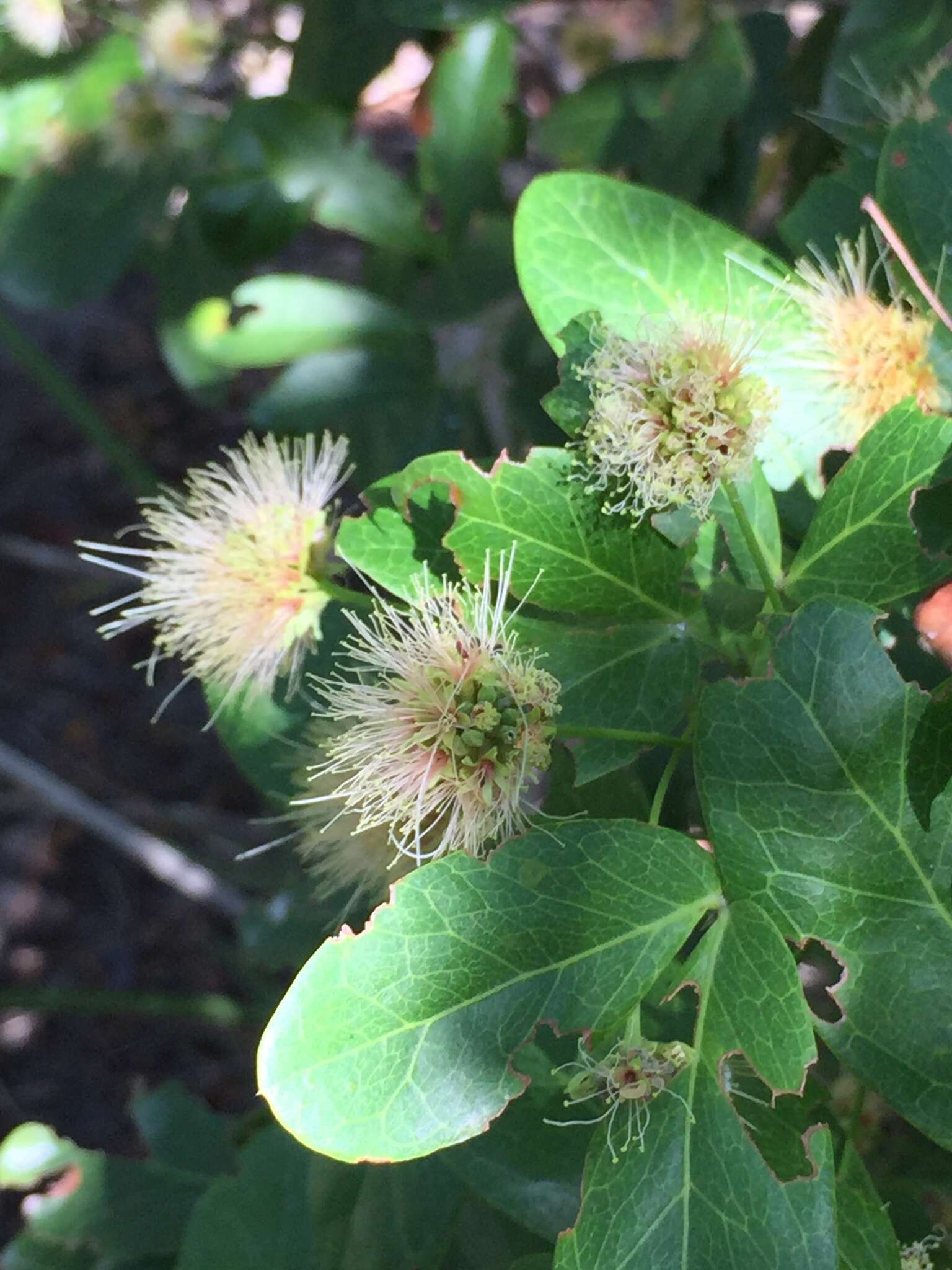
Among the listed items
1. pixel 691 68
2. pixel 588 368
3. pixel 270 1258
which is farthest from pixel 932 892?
pixel 691 68

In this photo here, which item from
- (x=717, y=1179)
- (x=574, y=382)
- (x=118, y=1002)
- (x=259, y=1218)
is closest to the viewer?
(x=717, y=1179)

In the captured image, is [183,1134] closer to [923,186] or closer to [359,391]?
[359,391]

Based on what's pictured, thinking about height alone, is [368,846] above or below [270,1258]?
above

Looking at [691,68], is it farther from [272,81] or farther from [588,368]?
[272,81]

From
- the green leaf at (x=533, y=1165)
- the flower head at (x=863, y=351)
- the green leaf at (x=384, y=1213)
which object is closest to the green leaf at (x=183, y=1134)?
the green leaf at (x=384, y=1213)

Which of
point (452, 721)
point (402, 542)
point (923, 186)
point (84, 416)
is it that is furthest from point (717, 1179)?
point (84, 416)

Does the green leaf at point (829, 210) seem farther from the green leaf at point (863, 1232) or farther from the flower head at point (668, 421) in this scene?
the green leaf at point (863, 1232)

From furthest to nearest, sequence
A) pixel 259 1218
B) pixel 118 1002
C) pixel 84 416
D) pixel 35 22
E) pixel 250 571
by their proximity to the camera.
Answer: pixel 84 416
pixel 118 1002
pixel 35 22
pixel 259 1218
pixel 250 571
